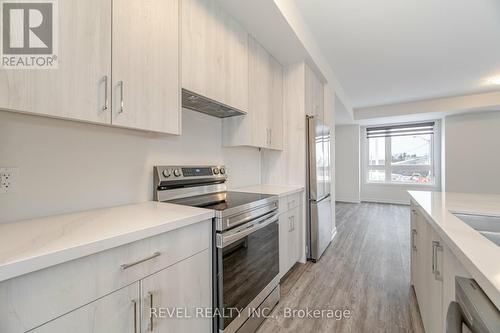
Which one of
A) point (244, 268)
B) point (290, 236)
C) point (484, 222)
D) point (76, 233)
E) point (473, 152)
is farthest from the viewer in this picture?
point (473, 152)

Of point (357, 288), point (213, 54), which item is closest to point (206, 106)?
point (213, 54)

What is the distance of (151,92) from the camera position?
4.02 feet

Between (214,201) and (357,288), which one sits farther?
(357,288)

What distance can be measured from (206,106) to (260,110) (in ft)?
2.23

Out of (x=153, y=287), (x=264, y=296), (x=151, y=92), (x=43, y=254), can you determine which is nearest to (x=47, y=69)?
(x=151, y=92)

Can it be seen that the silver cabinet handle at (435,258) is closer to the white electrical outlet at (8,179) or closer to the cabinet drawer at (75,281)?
the cabinet drawer at (75,281)

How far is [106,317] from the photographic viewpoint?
77 centimetres

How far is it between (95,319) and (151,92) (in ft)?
3.49

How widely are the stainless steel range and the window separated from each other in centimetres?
608

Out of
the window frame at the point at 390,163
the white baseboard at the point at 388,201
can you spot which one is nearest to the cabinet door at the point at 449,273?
the white baseboard at the point at 388,201

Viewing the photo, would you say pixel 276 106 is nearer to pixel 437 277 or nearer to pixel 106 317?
pixel 437 277

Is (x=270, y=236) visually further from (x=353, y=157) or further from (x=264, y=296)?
(x=353, y=157)

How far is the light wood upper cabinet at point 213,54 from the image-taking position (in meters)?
1.46

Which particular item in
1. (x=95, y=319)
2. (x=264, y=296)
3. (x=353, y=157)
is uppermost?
(x=353, y=157)
